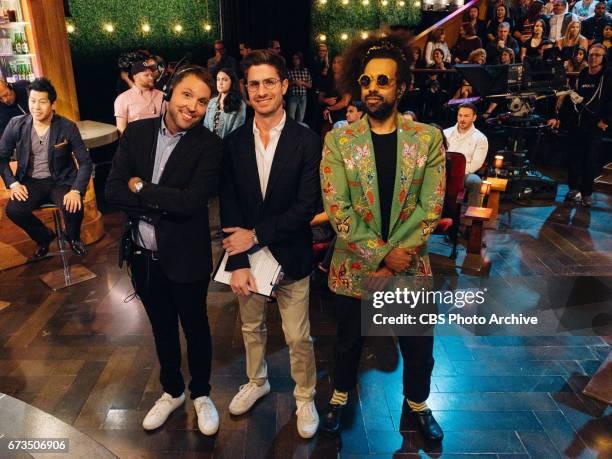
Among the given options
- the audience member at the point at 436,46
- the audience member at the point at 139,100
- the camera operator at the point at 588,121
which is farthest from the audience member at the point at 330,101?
the audience member at the point at 139,100

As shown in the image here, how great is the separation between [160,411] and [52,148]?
222cm

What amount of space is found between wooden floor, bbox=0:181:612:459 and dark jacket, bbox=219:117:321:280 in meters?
0.88

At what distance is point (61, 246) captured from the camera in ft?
13.2

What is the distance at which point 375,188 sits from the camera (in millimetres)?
2074

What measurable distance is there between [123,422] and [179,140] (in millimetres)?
1453

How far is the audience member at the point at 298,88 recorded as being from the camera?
880 cm

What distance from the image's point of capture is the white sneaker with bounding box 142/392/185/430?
2455 mm

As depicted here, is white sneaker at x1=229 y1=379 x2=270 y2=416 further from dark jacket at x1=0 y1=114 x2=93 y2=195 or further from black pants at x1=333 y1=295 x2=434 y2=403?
dark jacket at x1=0 y1=114 x2=93 y2=195

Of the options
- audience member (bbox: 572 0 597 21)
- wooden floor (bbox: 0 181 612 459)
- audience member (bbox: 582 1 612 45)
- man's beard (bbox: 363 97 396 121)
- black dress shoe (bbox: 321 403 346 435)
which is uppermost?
audience member (bbox: 572 0 597 21)

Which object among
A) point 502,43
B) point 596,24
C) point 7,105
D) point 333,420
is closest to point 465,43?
point 502,43

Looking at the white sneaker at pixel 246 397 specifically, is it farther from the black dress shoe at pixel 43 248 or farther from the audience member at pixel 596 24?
the audience member at pixel 596 24

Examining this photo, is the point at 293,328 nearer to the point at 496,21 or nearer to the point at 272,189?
the point at 272,189

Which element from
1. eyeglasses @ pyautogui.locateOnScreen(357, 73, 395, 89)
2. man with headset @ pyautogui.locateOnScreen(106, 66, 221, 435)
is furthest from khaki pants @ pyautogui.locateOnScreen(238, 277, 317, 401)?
eyeglasses @ pyautogui.locateOnScreen(357, 73, 395, 89)

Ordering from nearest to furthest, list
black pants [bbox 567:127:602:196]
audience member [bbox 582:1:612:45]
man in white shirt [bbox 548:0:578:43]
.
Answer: black pants [bbox 567:127:602:196] → audience member [bbox 582:1:612:45] → man in white shirt [bbox 548:0:578:43]
